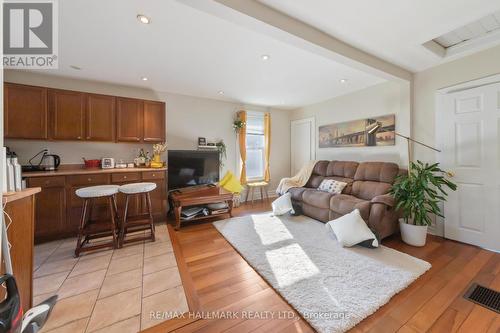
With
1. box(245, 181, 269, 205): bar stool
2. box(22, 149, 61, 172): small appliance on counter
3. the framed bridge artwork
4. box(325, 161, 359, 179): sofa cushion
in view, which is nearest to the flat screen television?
box(245, 181, 269, 205): bar stool

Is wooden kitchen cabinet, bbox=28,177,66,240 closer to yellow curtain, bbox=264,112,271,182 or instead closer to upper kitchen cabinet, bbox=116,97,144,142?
upper kitchen cabinet, bbox=116,97,144,142

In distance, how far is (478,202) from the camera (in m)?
2.47

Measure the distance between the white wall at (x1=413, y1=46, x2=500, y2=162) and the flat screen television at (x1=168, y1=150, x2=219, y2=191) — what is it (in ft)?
11.2

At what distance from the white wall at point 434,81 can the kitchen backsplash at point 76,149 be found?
15.2 feet

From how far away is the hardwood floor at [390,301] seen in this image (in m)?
1.39

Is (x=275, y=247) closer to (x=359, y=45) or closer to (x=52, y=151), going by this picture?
(x=359, y=45)

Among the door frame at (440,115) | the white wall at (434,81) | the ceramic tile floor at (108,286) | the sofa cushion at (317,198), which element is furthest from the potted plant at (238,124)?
the door frame at (440,115)

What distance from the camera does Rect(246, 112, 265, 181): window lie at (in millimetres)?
4932

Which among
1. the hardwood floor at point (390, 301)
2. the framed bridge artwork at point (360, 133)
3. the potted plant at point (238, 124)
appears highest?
the potted plant at point (238, 124)

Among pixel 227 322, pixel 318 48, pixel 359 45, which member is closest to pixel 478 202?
pixel 359 45

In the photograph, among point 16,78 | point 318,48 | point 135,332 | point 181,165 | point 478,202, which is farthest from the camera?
point 181,165

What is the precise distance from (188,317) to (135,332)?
353 millimetres

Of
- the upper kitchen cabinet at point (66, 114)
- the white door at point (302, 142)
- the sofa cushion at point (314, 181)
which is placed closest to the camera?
the upper kitchen cabinet at point (66, 114)

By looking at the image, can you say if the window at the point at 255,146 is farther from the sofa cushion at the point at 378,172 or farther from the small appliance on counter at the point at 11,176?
the small appliance on counter at the point at 11,176
